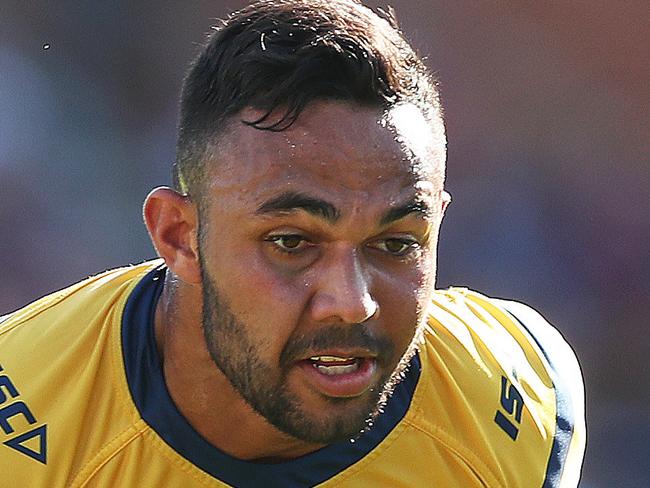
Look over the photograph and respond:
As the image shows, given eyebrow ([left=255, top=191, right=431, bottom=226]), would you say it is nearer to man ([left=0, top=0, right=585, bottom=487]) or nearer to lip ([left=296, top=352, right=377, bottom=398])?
man ([left=0, top=0, right=585, bottom=487])

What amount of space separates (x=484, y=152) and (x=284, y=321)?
3.32 m

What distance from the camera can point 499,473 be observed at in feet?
7.13

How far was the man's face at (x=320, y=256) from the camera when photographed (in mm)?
1859

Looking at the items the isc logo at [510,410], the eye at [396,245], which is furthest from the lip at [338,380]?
the isc logo at [510,410]

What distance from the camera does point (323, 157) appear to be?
1.86m

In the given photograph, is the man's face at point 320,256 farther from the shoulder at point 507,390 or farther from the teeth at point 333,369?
the shoulder at point 507,390

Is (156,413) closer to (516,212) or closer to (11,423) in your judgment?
(11,423)

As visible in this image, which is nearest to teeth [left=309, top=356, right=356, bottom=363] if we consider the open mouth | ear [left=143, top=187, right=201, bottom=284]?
the open mouth

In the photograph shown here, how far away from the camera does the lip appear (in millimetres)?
1901

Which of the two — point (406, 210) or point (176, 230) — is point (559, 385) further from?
point (176, 230)

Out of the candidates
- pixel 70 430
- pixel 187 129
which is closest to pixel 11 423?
pixel 70 430

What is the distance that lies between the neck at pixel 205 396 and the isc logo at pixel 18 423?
0.25 metres

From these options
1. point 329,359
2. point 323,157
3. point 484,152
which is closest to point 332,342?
point 329,359

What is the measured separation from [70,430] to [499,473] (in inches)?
31.3
